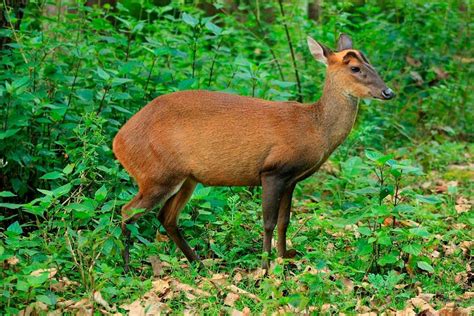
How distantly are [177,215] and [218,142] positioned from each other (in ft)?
2.29

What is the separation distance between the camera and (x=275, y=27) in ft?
37.2

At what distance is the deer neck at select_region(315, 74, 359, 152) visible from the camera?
650 centimetres

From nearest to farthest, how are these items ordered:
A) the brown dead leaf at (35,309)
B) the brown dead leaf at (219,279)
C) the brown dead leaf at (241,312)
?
the brown dead leaf at (35,309) < the brown dead leaf at (241,312) < the brown dead leaf at (219,279)

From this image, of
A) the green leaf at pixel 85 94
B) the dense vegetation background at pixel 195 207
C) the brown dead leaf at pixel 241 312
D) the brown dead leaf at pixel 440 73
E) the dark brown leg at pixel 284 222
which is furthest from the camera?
the brown dead leaf at pixel 440 73

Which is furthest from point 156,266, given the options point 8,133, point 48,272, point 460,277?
point 460,277

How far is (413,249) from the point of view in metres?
6.03

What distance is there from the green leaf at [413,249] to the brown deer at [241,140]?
2.94ft

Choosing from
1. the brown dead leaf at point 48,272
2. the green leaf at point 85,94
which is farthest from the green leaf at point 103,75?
the brown dead leaf at point 48,272

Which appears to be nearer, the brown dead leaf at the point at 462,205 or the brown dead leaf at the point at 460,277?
the brown dead leaf at the point at 460,277

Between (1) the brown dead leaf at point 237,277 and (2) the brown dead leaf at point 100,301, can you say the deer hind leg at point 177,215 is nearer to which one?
(1) the brown dead leaf at point 237,277

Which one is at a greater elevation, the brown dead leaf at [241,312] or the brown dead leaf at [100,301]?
the brown dead leaf at [100,301]

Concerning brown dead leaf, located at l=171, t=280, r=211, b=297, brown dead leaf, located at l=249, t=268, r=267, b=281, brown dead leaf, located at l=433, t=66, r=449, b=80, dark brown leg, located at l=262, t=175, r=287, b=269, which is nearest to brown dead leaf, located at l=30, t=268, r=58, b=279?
brown dead leaf, located at l=171, t=280, r=211, b=297

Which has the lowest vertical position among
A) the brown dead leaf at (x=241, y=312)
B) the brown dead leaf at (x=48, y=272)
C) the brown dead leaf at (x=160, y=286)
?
the brown dead leaf at (x=160, y=286)

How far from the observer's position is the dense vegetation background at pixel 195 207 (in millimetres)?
5523
